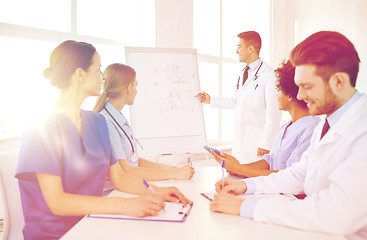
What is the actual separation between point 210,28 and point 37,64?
89.2 inches

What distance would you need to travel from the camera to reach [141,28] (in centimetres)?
305

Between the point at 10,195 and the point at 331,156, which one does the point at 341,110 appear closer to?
the point at 331,156

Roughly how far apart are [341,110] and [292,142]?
27.7 inches

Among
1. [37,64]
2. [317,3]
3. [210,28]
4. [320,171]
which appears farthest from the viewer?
[317,3]

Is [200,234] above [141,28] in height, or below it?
below

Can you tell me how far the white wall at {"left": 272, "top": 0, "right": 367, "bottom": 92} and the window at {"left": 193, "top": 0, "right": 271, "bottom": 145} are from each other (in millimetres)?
753

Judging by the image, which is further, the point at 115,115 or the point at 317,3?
the point at 317,3

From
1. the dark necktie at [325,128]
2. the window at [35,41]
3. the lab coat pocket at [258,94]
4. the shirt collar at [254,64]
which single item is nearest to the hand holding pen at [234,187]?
the dark necktie at [325,128]

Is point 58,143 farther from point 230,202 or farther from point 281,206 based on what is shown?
point 281,206

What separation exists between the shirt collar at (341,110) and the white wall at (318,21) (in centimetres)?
386

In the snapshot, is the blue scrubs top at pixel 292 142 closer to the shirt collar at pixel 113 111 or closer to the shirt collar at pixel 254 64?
the shirt collar at pixel 113 111

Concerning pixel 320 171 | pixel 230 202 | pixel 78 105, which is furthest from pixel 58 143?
pixel 320 171

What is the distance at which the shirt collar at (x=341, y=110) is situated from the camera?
0.99 meters

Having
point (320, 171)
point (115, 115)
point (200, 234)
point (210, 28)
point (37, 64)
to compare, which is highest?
point (210, 28)
